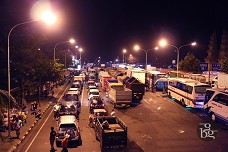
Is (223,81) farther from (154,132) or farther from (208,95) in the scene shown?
(154,132)

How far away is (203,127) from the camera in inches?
975

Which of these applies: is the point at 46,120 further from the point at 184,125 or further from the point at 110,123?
the point at 184,125

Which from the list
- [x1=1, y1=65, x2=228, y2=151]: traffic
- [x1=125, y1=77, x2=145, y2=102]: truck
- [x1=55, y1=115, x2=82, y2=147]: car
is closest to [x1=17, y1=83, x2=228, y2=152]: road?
[x1=1, y1=65, x2=228, y2=151]: traffic

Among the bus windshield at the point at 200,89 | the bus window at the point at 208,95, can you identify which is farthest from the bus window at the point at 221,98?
the bus windshield at the point at 200,89

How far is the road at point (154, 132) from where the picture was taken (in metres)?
18.9

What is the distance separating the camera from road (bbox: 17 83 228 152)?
18922 millimetres

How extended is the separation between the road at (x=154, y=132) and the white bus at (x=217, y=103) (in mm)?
1018

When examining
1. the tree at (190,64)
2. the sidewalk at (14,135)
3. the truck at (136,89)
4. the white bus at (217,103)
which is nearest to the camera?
the sidewalk at (14,135)

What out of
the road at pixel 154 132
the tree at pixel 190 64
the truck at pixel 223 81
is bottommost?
the road at pixel 154 132

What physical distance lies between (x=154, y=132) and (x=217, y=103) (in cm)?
713

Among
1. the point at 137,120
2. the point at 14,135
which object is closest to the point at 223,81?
the point at 137,120

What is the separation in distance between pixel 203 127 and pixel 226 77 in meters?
7.09

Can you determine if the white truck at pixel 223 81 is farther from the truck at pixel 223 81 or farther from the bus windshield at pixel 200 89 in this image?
the bus windshield at pixel 200 89

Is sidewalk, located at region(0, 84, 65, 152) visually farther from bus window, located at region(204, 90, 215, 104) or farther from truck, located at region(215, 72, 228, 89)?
truck, located at region(215, 72, 228, 89)
